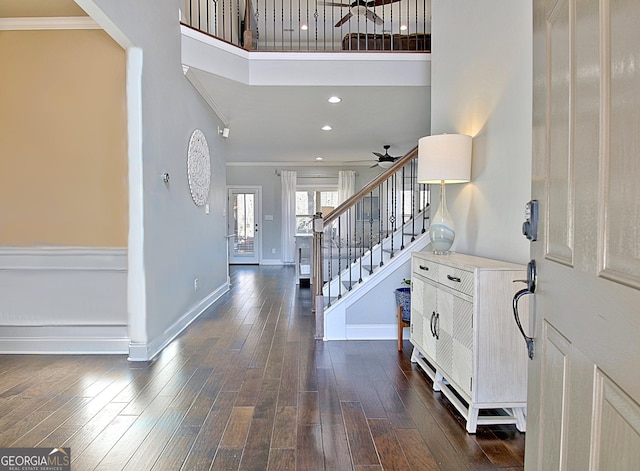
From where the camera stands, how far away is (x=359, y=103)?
4.98 metres

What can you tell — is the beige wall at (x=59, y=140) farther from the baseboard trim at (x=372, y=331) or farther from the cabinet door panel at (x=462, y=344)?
the cabinet door panel at (x=462, y=344)

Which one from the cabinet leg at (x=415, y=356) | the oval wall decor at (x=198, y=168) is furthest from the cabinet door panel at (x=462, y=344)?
the oval wall decor at (x=198, y=168)

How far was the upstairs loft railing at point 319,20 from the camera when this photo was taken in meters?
4.84

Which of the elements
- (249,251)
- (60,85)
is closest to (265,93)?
(60,85)

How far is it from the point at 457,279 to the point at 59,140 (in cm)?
325

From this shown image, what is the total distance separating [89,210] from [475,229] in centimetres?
303

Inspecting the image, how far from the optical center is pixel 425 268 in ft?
9.02

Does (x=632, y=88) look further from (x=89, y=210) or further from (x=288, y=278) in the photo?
(x=288, y=278)

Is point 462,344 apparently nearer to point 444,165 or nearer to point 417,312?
point 417,312

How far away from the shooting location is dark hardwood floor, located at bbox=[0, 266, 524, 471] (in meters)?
1.80

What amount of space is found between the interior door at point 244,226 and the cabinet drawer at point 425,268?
7.54 metres

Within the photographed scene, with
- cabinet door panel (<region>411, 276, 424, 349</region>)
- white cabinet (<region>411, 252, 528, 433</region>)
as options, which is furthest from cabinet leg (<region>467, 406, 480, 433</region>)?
cabinet door panel (<region>411, 276, 424, 349</region>)

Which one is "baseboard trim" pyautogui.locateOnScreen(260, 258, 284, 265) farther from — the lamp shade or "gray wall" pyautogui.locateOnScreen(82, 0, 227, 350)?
the lamp shade

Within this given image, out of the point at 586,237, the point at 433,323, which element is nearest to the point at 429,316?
the point at 433,323
